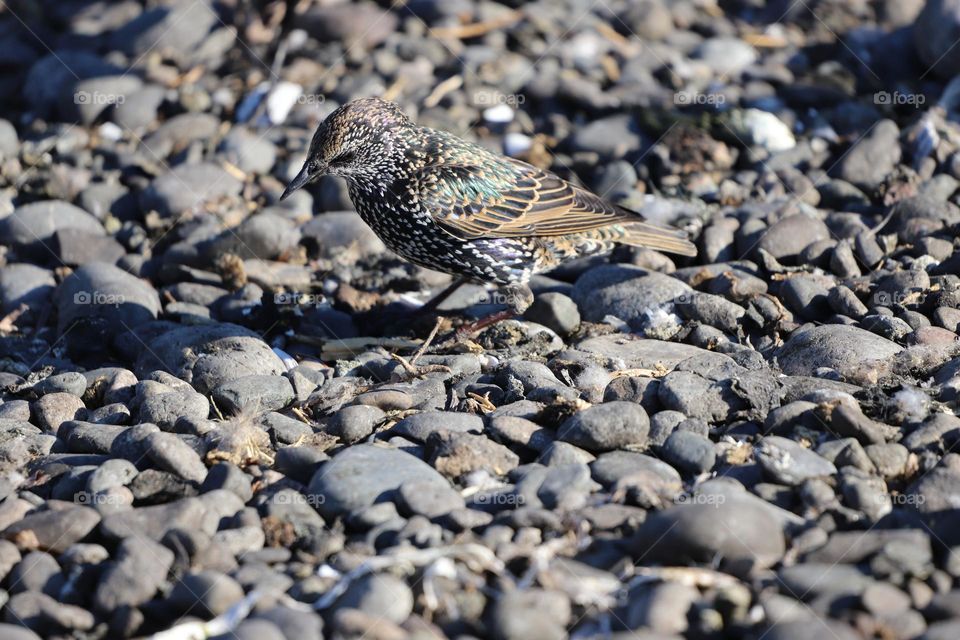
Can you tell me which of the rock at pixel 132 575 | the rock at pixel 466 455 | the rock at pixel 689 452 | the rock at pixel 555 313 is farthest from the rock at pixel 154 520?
the rock at pixel 555 313

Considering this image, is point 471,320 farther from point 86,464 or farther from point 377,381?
point 86,464

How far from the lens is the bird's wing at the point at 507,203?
6.71m

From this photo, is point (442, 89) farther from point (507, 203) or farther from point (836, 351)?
point (836, 351)

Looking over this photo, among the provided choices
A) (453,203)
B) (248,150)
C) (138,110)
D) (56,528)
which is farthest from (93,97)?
(56,528)

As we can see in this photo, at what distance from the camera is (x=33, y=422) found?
5.69m

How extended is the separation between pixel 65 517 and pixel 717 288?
398 cm

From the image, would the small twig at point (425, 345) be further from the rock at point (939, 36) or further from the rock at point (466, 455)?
the rock at point (939, 36)

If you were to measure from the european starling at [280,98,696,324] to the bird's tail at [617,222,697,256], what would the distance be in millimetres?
14

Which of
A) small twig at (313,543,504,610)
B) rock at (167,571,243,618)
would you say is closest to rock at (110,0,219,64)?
rock at (167,571,243,618)

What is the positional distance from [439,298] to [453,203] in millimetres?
740

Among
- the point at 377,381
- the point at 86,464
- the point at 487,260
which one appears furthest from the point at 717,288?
the point at 86,464

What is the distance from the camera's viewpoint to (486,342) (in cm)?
664

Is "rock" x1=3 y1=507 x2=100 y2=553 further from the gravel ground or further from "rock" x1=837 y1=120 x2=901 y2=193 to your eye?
"rock" x1=837 y1=120 x2=901 y2=193

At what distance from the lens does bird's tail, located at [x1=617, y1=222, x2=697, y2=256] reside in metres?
7.16
